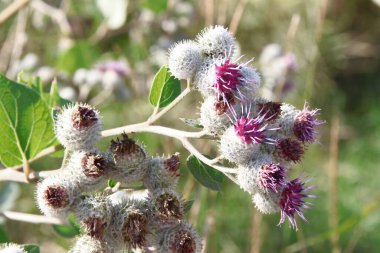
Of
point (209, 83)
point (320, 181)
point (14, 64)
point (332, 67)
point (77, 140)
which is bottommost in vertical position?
point (77, 140)

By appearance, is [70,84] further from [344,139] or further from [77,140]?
[344,139]

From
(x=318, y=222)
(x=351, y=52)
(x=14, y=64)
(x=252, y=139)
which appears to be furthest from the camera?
(x=351, y=52)

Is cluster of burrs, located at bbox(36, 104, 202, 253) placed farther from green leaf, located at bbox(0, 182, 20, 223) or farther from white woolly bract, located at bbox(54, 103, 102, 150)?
green leaf, located at bbox(0, 182, 20, 223)

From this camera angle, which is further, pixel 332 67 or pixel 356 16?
pixel 356 16

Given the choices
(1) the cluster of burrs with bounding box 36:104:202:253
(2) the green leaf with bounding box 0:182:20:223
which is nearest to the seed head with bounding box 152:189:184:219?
(1) the cluster of burrs with bounding box 36:104:202:253

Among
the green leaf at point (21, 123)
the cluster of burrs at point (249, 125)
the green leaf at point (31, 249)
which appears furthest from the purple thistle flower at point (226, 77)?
the green leaf at point (31, 249)

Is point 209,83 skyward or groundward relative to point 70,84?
groundward

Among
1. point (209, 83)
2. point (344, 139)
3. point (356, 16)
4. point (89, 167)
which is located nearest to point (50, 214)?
point (89, 167)

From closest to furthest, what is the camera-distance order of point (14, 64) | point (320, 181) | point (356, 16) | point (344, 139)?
point (14, 64) → point (320, 181) → point (344, 139) → point (356, 16)
